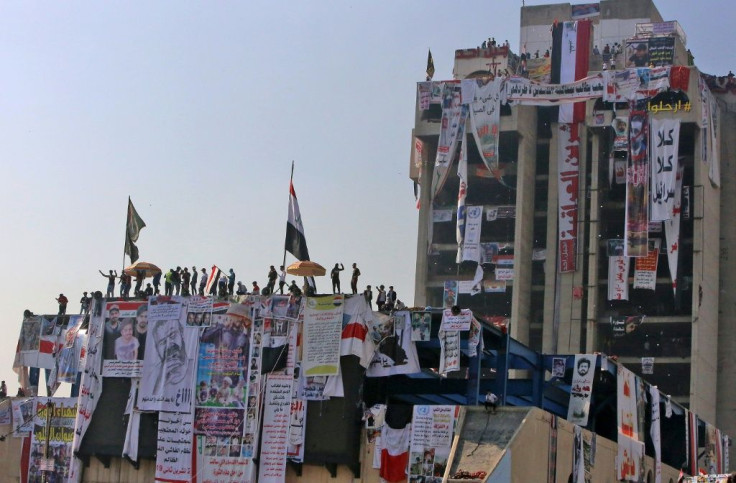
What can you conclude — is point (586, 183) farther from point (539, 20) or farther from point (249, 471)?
point (249, 471)

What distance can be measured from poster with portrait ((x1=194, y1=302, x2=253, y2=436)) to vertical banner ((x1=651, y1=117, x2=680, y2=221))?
40.4 meters

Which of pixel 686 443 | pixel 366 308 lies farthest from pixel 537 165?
pixel 366 308

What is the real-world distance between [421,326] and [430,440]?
4.88 m

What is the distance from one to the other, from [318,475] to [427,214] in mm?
45615

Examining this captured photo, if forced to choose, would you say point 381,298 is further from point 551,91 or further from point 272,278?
point 551,91

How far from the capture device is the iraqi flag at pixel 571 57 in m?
85.1

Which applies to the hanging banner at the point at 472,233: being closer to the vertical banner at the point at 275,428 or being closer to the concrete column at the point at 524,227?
the concrete column at the point at 524,227

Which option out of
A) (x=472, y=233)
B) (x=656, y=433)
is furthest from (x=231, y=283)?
(x=472, y=233)

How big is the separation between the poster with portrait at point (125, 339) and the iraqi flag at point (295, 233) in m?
6.11

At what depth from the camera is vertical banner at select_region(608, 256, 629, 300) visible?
8075 centimetres

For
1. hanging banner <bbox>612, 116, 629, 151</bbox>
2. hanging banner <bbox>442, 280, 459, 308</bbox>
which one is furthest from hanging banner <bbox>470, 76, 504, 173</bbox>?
hanging banner <bbox>442, 280, 459, 308</bbox>

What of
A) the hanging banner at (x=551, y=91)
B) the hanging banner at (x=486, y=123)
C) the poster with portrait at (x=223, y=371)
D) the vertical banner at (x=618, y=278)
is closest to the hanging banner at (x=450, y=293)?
the hanging banner at (x=486, y=123)

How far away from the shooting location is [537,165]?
88375 millimetres

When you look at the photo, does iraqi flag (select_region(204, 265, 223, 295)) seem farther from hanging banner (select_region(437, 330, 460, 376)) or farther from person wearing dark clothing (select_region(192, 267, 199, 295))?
hanging banner (select_region(437, 330, 460, 376))
